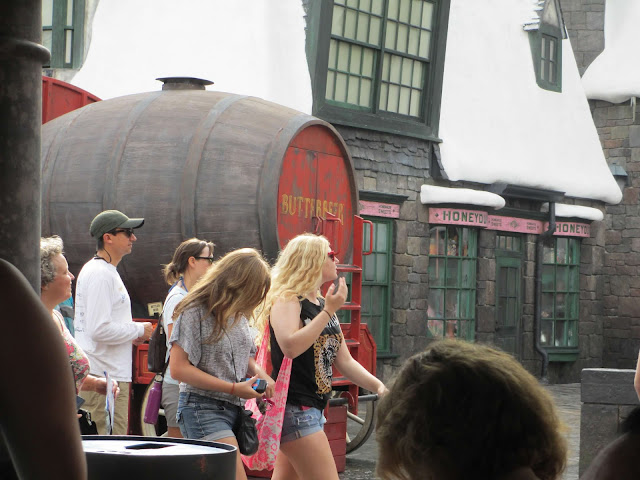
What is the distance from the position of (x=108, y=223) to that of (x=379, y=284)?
7872 millimetres

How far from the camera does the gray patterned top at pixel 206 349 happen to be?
473 cm

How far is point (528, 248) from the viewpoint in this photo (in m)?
17.0

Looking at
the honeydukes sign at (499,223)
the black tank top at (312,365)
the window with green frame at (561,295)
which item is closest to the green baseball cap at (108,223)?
the black tank top at (312,365)

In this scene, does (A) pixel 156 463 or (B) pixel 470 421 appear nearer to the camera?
(B) pixel 470 421

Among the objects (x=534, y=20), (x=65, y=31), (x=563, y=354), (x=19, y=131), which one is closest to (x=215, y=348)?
(x=19, y=131)

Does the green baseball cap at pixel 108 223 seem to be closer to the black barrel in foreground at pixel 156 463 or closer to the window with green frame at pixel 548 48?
the black barrel in foreground at pixel 156 463

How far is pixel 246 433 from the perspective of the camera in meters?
4.78

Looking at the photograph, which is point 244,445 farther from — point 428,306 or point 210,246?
point 428,306

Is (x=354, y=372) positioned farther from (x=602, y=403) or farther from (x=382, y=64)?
(x=382, y=64)

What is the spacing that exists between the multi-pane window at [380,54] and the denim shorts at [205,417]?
912 centimetres

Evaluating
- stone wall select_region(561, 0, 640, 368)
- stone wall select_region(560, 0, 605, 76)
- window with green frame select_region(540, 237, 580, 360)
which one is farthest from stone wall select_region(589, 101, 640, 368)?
stone wall select_region(560, 0, 605, 76)

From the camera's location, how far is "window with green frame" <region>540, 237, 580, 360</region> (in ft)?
57.6

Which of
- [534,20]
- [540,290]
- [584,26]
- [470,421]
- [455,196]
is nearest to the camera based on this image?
[470,421]

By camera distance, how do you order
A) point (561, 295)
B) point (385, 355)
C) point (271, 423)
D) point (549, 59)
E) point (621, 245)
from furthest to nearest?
point (621, 245)
point (561, 295)
point (549, 59)
point (385, 355)
point (271, 423)
